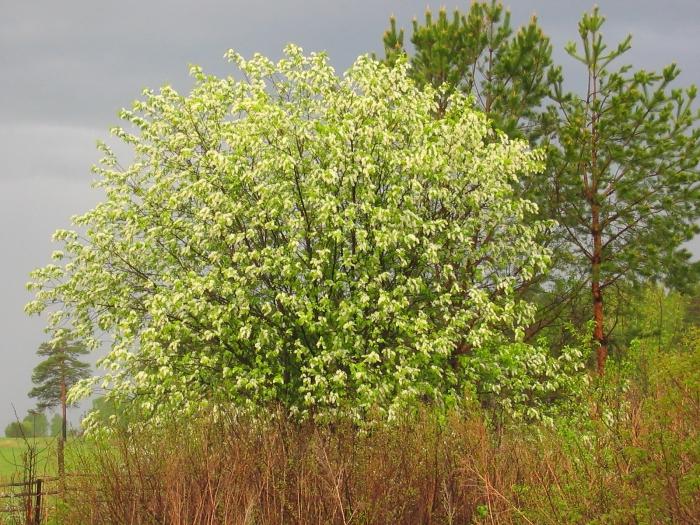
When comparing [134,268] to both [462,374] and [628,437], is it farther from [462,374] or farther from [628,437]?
[628,437]

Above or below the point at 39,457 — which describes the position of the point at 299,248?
above

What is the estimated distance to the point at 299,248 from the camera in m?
18.9

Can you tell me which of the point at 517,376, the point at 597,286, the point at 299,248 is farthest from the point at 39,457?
the point at 597,286

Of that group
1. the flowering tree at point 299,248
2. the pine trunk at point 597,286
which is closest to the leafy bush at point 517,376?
the flowering tree at point 299,248

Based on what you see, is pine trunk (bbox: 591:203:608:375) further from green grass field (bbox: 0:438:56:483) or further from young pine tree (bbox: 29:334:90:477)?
young pine tree (bbox: 29:334:90:477)

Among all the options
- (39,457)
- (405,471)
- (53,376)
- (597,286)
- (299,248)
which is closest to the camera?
(405,471)

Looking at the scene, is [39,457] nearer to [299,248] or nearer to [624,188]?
[299,248]

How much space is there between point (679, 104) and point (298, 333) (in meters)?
15.9

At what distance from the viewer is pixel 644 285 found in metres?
25.8

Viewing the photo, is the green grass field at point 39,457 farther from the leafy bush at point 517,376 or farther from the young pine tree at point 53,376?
the young pine tree at point 53,376

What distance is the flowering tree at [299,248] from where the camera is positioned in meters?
17.4

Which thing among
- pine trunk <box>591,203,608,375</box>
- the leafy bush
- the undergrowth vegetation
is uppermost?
pine trunk <box>591,203,608,375</box>

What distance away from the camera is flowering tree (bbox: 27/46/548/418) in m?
17.4

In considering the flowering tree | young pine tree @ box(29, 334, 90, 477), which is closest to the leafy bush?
the flowering tree
